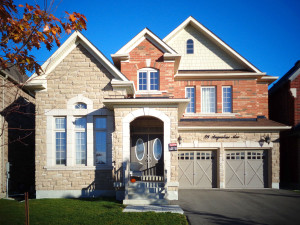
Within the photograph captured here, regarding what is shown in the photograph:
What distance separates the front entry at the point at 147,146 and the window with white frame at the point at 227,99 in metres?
5.16

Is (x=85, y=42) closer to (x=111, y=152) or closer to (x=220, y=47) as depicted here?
(x=111, y=152)

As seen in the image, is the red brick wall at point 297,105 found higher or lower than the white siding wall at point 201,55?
lower

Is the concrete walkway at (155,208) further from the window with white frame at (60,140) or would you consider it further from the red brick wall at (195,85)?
the red brick wall at (195,85)

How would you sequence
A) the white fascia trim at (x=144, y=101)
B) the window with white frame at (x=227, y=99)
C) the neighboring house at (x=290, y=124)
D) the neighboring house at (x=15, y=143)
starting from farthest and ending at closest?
the window with white frame at (x=227, y=99)
the neighboring house at (x=290, y=124)
the neighboring house at (x=15, y=143)
the white fascia trim at (x=144, y=101)

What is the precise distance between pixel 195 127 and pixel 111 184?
18.8ft

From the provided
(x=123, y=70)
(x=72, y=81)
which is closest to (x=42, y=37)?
(x=72, y=81)

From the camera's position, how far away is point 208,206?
9312 mm

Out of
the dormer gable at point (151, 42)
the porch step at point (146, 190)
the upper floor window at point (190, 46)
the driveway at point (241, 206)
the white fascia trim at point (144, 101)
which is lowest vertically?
the driveway at point (241, 206)

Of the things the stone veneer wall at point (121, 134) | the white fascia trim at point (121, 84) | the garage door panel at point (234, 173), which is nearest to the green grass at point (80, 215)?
the stone veneer wall at point (121, 134)

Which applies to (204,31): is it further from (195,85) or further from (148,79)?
(148,79)

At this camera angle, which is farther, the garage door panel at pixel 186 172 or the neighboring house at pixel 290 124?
the neighboring house at pixel 290 124

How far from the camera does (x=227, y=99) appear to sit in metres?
15.3

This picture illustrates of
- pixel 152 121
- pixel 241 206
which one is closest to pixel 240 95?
pixel 152 121

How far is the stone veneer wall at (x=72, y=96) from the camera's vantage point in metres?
10.8
